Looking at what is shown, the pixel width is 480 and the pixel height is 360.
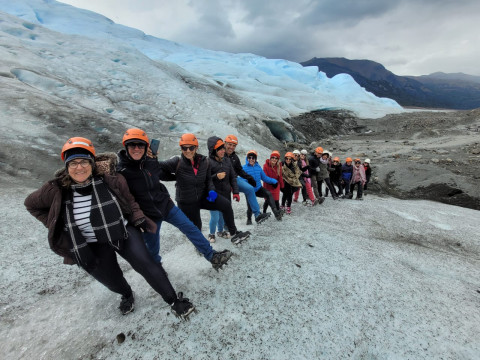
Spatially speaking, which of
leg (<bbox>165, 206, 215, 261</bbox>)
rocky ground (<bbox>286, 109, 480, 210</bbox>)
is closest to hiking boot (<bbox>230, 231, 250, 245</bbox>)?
leg (<bbox>165, 206, 215, 261</bbox>)

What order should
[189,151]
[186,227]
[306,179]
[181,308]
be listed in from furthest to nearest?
[306,179] < [189,151] < [186,227] < [181,308]

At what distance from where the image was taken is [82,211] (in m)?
2.21

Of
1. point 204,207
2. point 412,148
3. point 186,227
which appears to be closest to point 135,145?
point 186,227

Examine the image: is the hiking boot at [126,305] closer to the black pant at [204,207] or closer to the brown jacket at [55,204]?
the brown jacket at [55,204]

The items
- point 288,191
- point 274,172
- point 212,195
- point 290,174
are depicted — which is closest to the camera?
point 212,195

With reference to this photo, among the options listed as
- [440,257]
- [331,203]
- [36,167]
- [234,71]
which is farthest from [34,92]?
[234,71]

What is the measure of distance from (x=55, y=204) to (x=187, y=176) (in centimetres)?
163

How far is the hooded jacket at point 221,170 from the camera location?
4020mm

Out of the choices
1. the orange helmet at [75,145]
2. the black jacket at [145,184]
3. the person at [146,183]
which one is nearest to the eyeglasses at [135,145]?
the person at [146,183]

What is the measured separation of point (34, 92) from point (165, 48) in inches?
1331

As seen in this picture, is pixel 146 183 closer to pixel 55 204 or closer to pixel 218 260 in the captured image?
pixel 55 204

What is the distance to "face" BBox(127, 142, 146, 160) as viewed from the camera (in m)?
2.59

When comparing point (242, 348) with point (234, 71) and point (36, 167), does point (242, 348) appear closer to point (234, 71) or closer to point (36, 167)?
point (36, 167)

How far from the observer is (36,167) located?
24.7 feet
